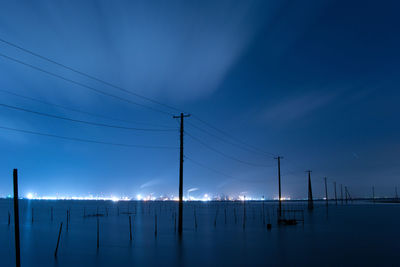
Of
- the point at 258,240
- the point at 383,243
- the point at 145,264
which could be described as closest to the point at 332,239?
the point at 383,243

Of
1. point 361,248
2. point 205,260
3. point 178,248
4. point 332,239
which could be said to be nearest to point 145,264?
point 205,260

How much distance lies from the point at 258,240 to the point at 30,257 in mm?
19520

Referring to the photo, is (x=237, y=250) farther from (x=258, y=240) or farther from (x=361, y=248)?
(x=361, y=248)

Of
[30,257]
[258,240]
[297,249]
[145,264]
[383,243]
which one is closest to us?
[145,264]

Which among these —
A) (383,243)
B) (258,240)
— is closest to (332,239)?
(383,243)

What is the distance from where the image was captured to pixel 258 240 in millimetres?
29500

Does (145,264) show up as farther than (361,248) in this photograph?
No

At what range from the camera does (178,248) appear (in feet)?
83.4

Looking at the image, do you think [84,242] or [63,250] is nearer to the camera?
[63,250]

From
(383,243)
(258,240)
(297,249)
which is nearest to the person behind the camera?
(297,249)

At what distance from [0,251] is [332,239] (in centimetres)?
2957

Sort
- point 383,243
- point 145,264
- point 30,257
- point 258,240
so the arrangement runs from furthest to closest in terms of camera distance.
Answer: point 258,240 → point 383,243 → point 30,257 → point 145,264

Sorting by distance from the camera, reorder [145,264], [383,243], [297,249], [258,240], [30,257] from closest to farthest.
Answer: [145,264] → [30,257] → [297,249] → [383,243] → [258,240]

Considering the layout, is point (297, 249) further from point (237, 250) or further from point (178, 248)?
point (178, 248)
